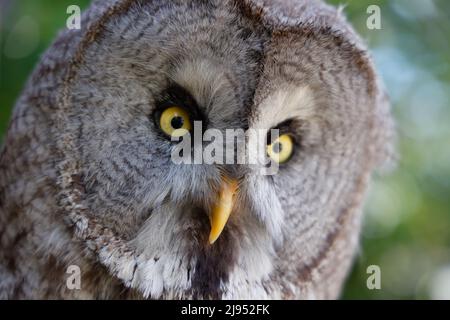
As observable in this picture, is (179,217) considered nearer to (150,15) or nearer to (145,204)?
(145,204)

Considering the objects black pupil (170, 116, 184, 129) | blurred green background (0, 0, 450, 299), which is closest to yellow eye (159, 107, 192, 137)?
black pupil (170, 116, 184, 129)

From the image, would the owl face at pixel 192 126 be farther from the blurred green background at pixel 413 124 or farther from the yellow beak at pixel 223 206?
the blurred green background at pixel 413 124

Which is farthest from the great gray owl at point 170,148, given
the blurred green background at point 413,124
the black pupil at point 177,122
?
the blurred green background at point 413,124

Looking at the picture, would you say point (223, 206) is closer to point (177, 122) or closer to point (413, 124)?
point (177, 122)

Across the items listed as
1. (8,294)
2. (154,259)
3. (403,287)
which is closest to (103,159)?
(154,259)

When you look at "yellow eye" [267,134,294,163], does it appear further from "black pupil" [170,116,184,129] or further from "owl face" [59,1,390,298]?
"black pupil" [170,116,184,129]

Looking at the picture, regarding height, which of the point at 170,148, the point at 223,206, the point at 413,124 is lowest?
the point at 223,206

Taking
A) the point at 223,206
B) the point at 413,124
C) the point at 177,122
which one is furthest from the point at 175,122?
the point at 413,124
